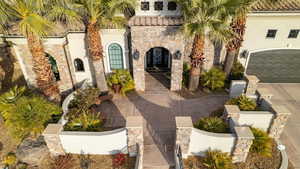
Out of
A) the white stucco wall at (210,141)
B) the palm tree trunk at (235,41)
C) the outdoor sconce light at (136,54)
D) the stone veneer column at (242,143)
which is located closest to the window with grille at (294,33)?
the palm tree trunk at (235,41)

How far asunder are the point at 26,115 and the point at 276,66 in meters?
17.2

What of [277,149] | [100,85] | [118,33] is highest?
[118,33]

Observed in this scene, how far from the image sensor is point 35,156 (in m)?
9.10

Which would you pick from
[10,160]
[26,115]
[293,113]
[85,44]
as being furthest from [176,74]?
[10,160]

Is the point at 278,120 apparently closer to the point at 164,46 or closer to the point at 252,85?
the point at 252,85

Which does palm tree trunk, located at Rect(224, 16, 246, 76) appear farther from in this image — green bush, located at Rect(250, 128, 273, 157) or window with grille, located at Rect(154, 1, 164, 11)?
green bush, located at Rect(250, 128, 273, 157)

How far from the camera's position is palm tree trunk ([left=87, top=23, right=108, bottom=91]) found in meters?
11.1

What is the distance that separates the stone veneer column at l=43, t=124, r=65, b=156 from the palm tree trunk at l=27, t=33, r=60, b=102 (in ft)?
10.3

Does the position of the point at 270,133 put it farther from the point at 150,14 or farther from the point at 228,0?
the point at 150,14

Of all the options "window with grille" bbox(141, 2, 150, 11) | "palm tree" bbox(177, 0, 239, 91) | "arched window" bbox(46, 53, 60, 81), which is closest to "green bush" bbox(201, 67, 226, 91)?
"palm tree" bbox(177, 0, 239, 91)

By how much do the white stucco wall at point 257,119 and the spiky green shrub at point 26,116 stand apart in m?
9.76

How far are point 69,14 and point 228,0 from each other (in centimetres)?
810

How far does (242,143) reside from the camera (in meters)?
8.26

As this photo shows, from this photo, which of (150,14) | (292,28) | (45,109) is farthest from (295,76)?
(45,109)
